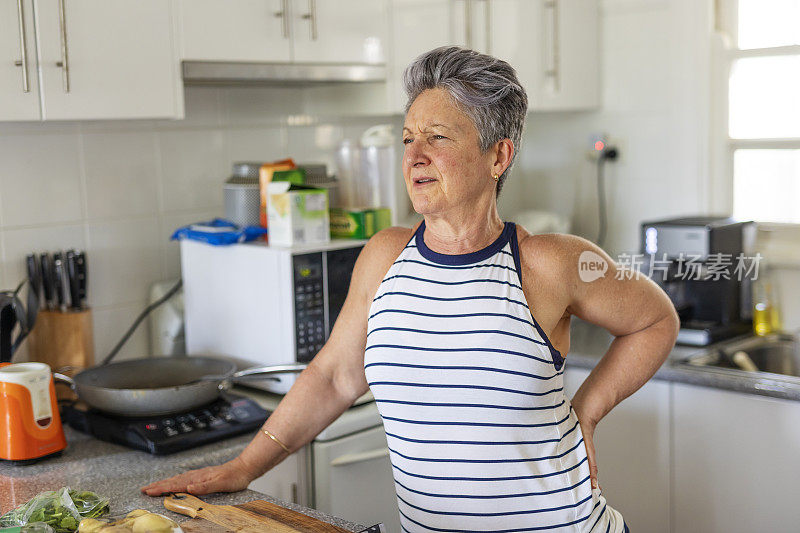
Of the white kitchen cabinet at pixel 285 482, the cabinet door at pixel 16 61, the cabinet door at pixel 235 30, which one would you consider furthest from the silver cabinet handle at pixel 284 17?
the white kitchen cabinet at pixel 285 482

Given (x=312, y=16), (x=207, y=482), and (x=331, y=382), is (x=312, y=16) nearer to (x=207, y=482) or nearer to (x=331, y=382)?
(x=331, y=382)

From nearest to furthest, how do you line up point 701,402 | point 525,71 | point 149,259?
point 701,402 → point 149,259 → point 525,71

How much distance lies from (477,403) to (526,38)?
5.26 feet

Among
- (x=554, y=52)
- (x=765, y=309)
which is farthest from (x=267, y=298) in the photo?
(x=765, y=309)

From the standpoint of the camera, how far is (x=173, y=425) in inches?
70.2

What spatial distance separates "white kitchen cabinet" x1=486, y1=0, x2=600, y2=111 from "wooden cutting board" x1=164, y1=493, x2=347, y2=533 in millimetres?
1601

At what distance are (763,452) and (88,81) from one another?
1.68 m

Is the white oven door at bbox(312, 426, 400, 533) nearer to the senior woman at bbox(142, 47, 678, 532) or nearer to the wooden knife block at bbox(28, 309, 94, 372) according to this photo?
the senior woman at bbox(142, 47, 678, 532)

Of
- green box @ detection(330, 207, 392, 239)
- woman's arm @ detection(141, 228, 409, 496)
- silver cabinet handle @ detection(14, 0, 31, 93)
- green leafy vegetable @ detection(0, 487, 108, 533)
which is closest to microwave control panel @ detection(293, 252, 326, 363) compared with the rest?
green box @ detection(330, 207, 392, 239)

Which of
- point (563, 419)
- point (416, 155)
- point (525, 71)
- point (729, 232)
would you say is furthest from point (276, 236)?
point (729, 232)

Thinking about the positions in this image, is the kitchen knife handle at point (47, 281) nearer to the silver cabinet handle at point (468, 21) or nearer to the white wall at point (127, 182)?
the white wall at point (127, 182)

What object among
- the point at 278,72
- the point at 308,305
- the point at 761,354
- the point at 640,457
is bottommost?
the point at 640,457

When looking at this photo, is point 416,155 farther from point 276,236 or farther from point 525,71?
point 525,71

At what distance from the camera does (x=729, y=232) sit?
2.44 meters
